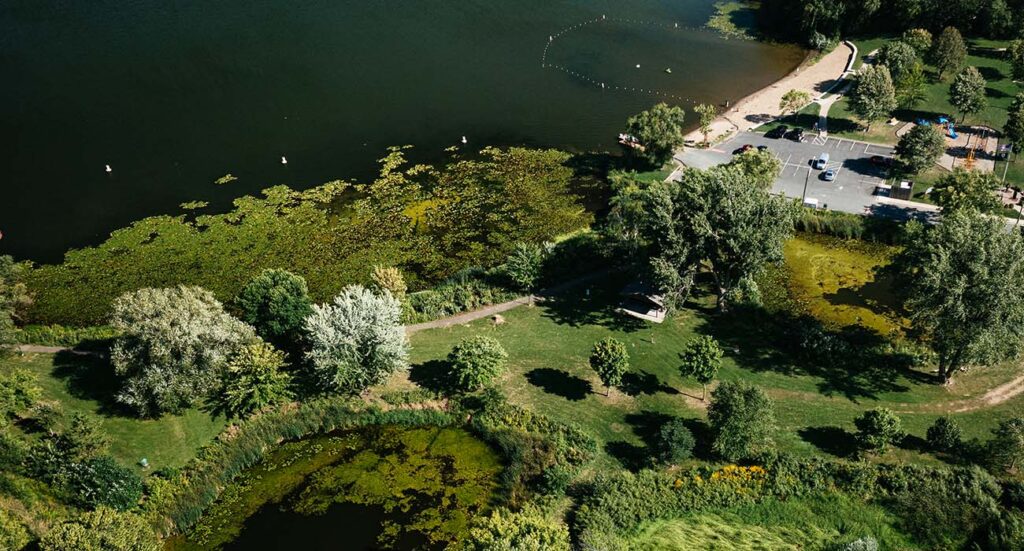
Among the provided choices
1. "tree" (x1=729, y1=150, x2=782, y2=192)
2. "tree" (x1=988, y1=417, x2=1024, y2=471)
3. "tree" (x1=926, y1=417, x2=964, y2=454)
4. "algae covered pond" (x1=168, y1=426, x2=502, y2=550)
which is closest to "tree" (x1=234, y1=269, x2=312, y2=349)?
"algae covered pond" (x1=168, y1=426, x2=502, y2=550)

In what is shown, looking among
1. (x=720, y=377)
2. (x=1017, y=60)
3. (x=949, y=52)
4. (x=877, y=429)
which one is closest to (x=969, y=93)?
(x=949, y=52)

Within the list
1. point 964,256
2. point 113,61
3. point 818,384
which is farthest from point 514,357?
point 113,61

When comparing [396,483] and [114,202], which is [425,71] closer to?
[114,202]

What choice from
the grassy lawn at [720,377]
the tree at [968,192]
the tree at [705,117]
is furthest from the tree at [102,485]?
the tree at [968,192]

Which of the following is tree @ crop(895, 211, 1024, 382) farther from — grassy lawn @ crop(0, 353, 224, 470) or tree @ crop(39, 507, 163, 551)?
tree @ crop(39, 507, 163, 551)

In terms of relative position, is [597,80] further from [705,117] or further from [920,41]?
[920,41]

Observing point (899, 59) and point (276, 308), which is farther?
point (899, 59)
